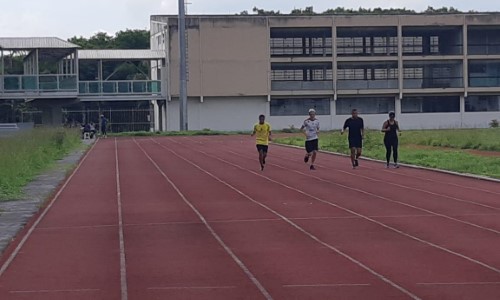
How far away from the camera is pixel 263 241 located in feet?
40.9

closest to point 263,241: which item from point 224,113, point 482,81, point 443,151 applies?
point 443,151

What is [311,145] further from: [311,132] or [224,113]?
[224,113]

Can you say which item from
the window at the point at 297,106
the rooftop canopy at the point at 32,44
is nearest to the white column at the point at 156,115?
the window at the point at 297,106

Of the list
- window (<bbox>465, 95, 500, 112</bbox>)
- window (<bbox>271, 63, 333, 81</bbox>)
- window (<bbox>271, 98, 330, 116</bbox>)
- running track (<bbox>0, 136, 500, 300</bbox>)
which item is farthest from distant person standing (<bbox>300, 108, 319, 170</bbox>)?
window (<bbox>465, 95, 500, 112</bbox>)

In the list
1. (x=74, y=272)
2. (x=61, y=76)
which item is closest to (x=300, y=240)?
(x=74, y=272)

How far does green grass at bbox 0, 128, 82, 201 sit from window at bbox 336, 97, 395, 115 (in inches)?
1165

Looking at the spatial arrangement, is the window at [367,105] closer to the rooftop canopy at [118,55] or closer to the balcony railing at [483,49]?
the balcony railing at [483,49]

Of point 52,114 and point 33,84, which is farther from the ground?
point 33,84

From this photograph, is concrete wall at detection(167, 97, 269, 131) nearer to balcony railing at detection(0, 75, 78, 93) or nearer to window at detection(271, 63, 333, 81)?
window at detection(271, 63, 333, 81)

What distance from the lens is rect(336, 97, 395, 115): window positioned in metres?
71.6

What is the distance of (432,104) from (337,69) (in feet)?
26.1

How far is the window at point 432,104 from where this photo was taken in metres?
71.9

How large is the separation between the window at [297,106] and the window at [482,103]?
35.6 feet

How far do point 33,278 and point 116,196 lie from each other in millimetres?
9567
